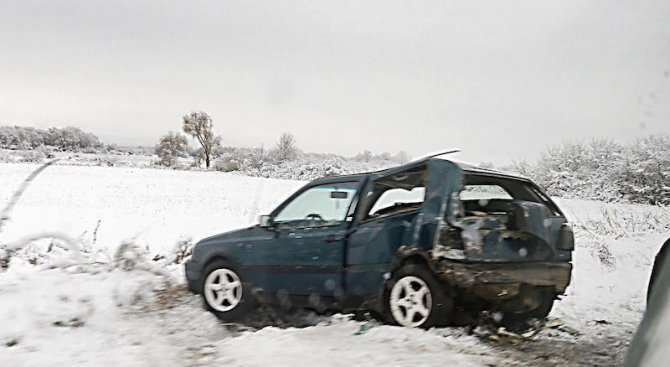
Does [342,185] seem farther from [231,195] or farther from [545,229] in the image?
[231,195]

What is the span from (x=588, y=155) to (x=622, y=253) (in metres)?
1.08

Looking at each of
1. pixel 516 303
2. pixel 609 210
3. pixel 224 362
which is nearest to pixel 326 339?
pixel 224 362

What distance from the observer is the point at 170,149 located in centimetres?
506

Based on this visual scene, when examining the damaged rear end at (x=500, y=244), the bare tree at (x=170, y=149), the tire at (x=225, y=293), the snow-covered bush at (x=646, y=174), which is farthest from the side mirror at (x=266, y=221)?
the snow-covered bush at (x=646, y=174)

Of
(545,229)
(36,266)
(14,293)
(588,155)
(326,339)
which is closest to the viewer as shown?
(326,339)

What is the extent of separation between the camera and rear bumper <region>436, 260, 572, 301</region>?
2963mm

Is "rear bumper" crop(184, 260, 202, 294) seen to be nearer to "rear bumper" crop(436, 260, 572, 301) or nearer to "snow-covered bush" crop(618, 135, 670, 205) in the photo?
"rear bumper" crop(436, 260, 572, 301)

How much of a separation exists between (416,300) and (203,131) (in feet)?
10.4

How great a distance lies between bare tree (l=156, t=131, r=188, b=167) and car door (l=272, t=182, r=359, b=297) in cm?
164

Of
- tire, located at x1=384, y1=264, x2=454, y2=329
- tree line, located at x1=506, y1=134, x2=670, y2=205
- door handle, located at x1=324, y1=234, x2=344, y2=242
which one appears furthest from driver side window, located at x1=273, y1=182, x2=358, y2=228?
tree line, located at x1=506, y1=134, x2=670, y2=205

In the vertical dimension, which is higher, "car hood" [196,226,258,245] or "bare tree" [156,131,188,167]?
"bare tree" [156,131,188,167]

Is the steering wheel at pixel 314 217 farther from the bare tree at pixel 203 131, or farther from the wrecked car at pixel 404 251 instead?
the bare tree at pixel 203 131

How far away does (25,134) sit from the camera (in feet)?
16.6

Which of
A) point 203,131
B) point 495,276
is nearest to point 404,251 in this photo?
point 495,276
